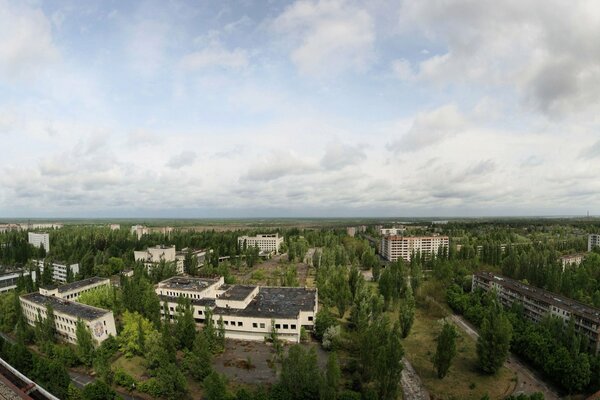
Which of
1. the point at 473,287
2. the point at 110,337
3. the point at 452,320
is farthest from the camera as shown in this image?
the point at 473,287

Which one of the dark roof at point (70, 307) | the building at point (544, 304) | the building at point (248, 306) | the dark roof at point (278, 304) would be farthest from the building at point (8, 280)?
the building at point (544, 304)

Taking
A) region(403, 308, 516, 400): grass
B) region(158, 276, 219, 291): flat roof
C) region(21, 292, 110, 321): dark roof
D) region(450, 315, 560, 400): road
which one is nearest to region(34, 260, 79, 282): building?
region(21, 292, 110, 321): dark roof

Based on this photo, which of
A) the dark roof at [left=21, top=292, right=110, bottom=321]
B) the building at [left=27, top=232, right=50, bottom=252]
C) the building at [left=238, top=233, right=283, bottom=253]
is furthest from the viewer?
the building at [left=238, top=233, right=283, bottom=253]

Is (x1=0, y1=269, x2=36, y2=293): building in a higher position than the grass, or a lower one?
higher

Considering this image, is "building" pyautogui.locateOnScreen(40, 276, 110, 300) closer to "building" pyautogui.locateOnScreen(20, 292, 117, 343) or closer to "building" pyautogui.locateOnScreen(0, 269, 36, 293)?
"building" pyautogui.locateOnScreen(20, 292, 117, 343)

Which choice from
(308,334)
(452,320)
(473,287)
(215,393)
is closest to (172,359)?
(215,393)

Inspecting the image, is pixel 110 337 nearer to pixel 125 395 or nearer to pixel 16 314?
pixel 125 395
